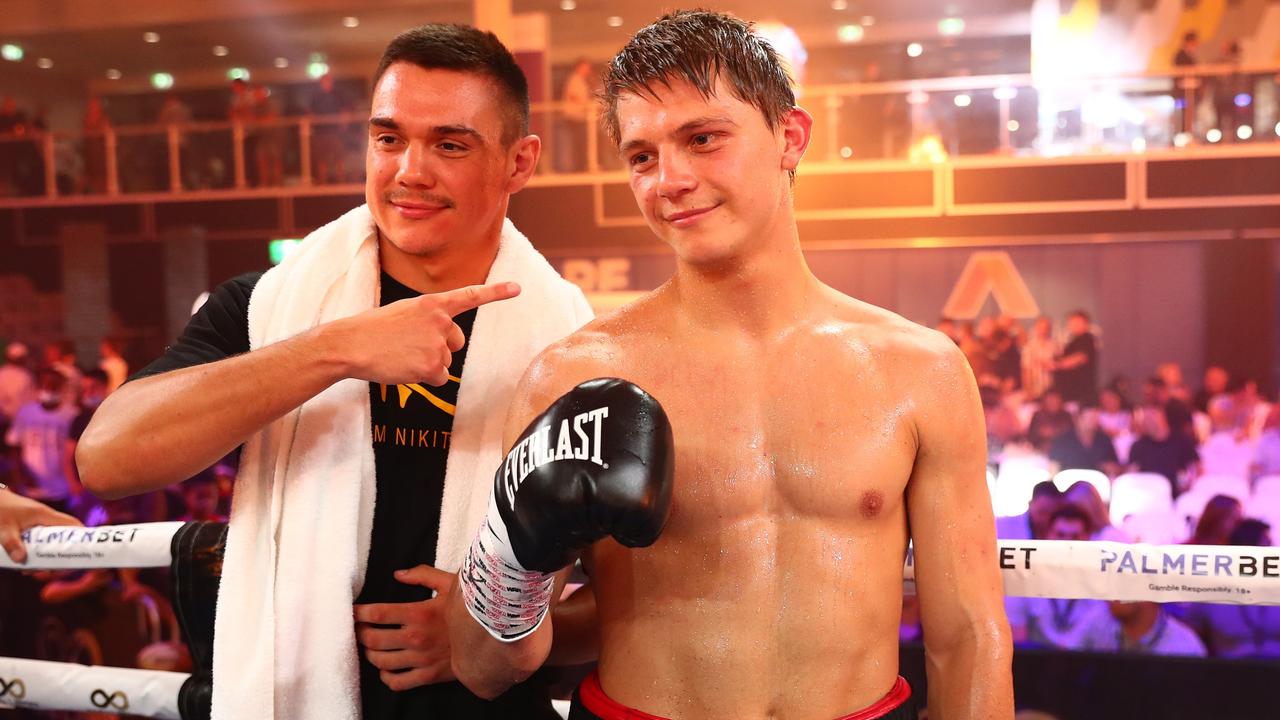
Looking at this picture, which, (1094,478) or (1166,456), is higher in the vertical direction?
(1166,456)

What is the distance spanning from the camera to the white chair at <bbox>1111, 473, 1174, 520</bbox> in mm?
5785

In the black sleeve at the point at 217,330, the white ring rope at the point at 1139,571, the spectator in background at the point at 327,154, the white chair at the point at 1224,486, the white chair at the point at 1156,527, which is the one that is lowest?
the white chair at the point at 1156,527

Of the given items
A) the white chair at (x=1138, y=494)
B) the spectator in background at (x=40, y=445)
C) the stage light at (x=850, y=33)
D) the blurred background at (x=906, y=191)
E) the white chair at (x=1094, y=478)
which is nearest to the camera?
the white chair at (x=1138, y=494)

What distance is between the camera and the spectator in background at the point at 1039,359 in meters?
7.37

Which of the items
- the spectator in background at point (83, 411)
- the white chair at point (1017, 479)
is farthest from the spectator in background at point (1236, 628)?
the spectator in background at point (83, 411)

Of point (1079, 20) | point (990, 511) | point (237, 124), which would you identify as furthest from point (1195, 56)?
point (990, 511)

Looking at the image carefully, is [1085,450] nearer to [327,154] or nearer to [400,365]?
[400,365]

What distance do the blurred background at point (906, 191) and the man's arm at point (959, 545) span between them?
4313 mm

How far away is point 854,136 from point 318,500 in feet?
25.0

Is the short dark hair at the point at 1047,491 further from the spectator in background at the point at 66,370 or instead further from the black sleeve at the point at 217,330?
the spectator in background at the point at 66,370

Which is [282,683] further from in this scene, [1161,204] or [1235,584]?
[1161,204]

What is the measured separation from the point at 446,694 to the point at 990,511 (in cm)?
74

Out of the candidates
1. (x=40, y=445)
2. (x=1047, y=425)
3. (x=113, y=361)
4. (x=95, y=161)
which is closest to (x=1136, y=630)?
(x=1047, y=425)

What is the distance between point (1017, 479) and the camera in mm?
6477
